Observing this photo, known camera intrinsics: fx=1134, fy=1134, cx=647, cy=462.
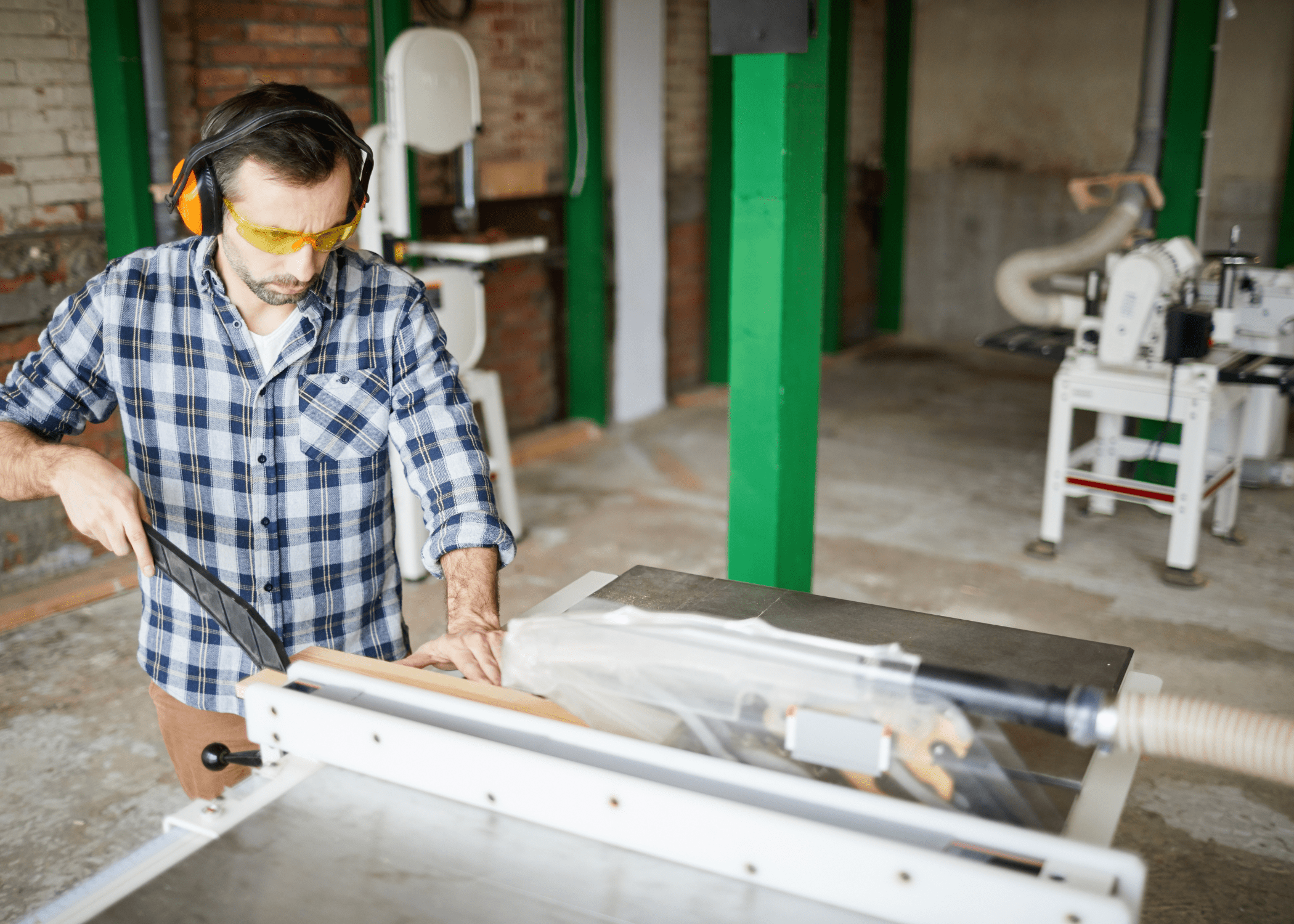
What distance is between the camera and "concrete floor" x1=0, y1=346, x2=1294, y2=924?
257 cm

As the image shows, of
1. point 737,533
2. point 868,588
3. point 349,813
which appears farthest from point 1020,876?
point 868,588

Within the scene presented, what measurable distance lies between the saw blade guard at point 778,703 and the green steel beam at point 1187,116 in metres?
4.30

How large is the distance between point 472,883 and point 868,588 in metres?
3.13

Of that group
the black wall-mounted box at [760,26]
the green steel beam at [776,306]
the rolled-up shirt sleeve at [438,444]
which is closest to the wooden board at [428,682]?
the rolled-up shirt sleeve at [438,444]

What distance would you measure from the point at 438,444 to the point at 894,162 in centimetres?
725

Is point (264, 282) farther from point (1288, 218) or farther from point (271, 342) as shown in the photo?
point (1288, 218)

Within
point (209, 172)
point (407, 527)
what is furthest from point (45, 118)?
point (209, 172)

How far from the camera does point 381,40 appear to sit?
4383 mm

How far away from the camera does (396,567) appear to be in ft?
6.07

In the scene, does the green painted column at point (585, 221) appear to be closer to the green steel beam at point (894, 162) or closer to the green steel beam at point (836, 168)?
the green steel beam at point (836, 168)

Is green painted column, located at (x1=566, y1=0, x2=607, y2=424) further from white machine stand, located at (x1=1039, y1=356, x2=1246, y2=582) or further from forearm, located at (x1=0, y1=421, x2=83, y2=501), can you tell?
forearm, located at (x1=0, y1=421, x2=83, y2=501)

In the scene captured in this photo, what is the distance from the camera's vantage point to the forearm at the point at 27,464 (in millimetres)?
1446

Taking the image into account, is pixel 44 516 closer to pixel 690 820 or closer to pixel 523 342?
pixel 523 342

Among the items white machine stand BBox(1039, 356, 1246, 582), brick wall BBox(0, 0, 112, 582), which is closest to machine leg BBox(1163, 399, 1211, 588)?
white machine stand BBox(1039, 356, 1246, 582)
